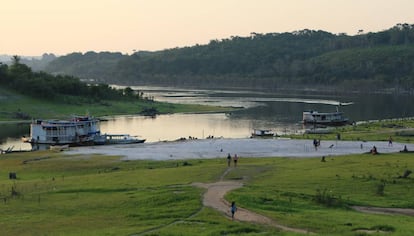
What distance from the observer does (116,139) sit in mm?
109750

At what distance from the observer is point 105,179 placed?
183ft

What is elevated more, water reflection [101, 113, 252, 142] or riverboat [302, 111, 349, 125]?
riverboat [302, 111, 349, 125]

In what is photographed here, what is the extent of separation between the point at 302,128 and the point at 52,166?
7697 cm

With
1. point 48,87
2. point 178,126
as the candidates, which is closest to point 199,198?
point 178,126

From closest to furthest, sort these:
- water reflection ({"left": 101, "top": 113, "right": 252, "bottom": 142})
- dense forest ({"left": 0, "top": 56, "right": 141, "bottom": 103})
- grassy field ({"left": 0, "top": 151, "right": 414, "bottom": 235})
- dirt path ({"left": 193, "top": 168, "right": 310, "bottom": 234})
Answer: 1. grassy field ({"left": 0, "top": 151, "right": 414, "bottom": 235})
2. dirt path ({"left": 193, "top": 168, "right": 310, "bottom": 234})
3. water reflection ({"left": 101, "top": 113, "right": 252, "bottom": 142})
4. dense forest ({"left": 0, "top": 56, "right": 141, "bottom": 103})

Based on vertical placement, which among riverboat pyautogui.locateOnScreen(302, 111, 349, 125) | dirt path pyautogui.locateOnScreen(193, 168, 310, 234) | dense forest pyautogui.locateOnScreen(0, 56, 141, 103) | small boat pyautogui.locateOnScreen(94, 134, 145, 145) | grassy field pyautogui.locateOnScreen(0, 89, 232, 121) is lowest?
small boat pyautogui.locateOnScreen(94, 134, 145, 145)

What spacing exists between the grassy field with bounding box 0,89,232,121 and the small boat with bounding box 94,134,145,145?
3882cm

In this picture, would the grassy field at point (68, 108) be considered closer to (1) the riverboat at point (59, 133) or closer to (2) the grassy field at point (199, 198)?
(1) the riverboat at point (59, 133)

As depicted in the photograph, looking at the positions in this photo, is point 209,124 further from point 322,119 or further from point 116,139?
point 116,139

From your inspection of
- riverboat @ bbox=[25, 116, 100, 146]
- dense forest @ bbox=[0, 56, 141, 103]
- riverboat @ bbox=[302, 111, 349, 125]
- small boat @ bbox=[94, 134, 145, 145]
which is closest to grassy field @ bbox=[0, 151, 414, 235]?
small boat @ bbox=[94, 134, 145, 145]

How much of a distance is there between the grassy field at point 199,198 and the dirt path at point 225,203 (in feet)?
2.30

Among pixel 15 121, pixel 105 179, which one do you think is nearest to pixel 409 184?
pixel 105 179

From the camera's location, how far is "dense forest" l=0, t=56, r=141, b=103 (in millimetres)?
179875

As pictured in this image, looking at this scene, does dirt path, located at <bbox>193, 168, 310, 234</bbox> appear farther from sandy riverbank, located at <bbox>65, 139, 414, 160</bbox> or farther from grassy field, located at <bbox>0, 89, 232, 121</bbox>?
grassy field, located at <bbox>0, 89, 232, 121</bbox>
